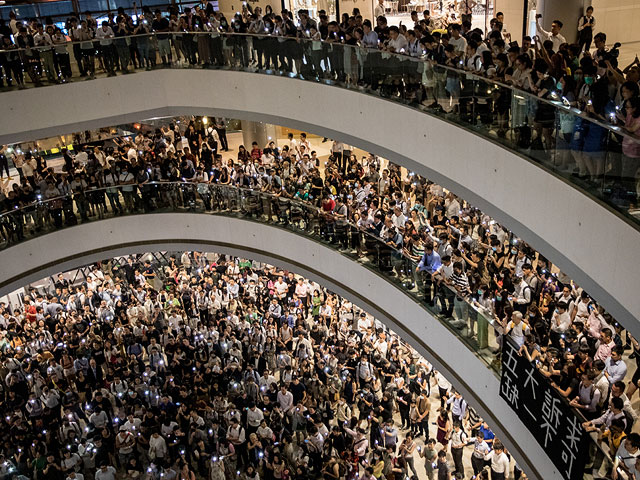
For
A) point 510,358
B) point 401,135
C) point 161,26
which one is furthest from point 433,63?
point 161,26

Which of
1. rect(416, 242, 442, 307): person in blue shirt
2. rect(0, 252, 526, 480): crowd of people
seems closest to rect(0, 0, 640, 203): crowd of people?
rect(416, 242, 442, 307): person in blue shirt

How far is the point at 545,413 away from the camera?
7961mm

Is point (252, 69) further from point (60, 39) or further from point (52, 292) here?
point (52, 292)

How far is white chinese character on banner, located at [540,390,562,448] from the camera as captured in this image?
7.71 m

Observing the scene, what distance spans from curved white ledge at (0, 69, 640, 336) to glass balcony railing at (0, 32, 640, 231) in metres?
0.18

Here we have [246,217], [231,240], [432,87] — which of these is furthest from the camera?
[231,240]

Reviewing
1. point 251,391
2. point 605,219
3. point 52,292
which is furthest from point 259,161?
point 605,219

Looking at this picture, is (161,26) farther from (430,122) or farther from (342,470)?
(342,470)

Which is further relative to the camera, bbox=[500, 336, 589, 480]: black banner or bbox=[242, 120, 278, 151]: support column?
bbox=[242, 120, 278, 151]: support column

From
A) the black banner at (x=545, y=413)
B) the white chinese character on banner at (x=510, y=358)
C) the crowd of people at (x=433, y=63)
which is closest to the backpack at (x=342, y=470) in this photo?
the black banner at (x=545, y=413)

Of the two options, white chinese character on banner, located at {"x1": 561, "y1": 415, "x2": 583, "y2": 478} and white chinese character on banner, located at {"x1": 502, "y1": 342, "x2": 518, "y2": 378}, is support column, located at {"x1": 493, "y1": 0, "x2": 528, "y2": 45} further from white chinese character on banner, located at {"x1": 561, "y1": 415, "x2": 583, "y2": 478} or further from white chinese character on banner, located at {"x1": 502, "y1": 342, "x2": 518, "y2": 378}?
white chinese character on banner, located at {"x1": 561, "y1": 415, "x2": 583, "y2": 478}

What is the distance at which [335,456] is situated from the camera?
1261 cm

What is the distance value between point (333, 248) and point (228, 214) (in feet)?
10.7

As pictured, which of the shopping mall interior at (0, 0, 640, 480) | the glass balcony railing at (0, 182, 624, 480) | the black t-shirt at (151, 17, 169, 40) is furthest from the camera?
the black t-shirt at (151, 17, 169, 40)
